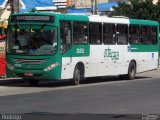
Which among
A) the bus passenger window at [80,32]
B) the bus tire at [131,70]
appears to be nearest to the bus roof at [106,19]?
the bus passenger window at [80,32]

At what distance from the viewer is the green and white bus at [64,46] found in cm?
2298

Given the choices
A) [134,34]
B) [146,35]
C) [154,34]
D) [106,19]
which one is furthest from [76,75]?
[154,34]

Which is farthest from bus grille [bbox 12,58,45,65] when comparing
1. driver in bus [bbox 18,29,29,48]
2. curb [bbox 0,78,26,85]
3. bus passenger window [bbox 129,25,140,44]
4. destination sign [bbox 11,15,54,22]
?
bus passenger window [bbox 129,25,140,44]

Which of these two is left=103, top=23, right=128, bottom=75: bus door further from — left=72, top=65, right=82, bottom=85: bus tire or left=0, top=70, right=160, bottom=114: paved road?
left=0, top=70, right=160, bottom=114: paved road

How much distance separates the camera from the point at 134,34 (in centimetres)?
2895

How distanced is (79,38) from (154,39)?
7.83 m

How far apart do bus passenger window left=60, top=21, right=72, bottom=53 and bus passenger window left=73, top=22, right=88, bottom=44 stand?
415mm

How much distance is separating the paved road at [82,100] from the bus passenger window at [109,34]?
13.7ft

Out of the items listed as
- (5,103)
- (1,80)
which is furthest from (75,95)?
(1,80)

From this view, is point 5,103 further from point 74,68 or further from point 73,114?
point 74,68

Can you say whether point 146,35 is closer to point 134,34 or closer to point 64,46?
point 134,34

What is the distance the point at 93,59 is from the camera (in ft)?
84.4

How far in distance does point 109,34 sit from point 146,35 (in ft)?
13.3

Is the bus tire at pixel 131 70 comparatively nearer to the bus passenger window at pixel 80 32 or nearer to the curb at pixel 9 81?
the bus passenger window at pixel 80 32
